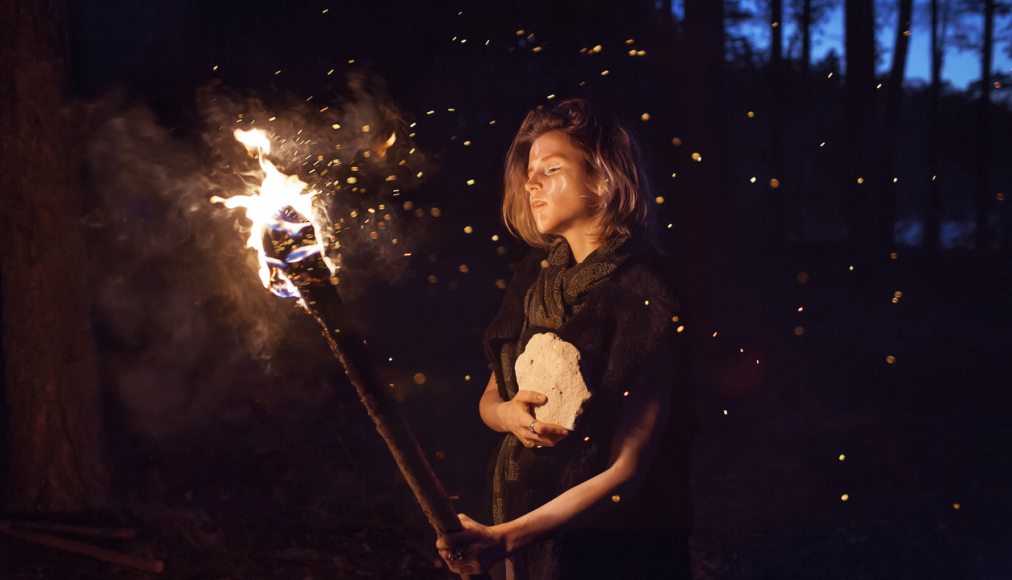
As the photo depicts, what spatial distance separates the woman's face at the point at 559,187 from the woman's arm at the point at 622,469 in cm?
56

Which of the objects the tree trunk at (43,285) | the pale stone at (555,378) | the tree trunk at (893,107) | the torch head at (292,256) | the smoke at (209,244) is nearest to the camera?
the torch head at (292,256)

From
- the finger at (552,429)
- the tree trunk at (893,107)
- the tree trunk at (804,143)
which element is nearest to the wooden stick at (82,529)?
the finger at (552,429)

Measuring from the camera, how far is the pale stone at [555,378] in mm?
2479

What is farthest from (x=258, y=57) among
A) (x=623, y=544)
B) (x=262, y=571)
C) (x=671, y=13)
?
(x=623, y=544)

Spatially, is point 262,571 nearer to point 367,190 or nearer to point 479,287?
point 367,190

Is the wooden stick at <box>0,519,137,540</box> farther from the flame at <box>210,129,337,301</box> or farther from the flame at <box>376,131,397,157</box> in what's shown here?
the flame at <box>210,129,337,301</box>

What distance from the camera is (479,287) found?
358 inches

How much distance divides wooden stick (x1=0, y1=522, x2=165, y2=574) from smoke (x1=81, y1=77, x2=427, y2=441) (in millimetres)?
1874

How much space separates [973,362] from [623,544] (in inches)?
476

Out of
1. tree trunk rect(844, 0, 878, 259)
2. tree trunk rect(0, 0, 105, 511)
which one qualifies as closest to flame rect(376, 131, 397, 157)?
tree trunk rect(0, 0, 105, 511)

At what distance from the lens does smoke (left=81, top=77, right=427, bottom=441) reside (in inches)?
228

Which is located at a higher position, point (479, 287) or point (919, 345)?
point (479, 287)

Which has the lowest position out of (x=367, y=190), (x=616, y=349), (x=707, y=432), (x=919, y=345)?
(x=919, y=345)

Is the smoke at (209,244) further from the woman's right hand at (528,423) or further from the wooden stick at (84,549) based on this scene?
the woman's right hand at (528,423)
